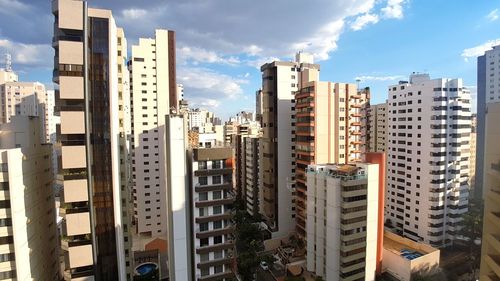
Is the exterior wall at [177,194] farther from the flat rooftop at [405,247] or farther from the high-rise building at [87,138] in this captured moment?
the flat rooftop at [405,247]

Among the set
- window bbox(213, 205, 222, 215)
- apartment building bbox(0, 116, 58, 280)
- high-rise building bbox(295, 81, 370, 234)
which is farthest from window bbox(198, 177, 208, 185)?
high-rise building bbox(295, 81, 370, 234)

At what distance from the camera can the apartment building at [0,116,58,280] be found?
24.1m

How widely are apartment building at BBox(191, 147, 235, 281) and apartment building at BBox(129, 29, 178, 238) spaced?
3105 centimetres

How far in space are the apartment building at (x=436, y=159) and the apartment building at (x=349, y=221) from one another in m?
20.8

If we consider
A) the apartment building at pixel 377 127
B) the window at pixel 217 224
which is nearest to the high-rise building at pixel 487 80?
the apartment building at pixel 377 127

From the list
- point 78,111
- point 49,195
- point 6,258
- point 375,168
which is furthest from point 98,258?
point 375,168

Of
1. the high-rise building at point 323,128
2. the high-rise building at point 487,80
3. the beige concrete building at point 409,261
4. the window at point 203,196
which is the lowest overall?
the beige concrete building at point 409,261

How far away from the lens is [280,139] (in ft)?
180

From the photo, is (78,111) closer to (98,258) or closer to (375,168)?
(98,258)

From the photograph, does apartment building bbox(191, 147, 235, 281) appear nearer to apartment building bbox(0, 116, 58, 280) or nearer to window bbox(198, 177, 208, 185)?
window bbox(198, 177, 208, 185)

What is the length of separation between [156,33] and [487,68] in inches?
4364

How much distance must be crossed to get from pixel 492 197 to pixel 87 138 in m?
31.8

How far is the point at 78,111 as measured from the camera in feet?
86.1

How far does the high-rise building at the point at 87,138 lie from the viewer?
25812mm
